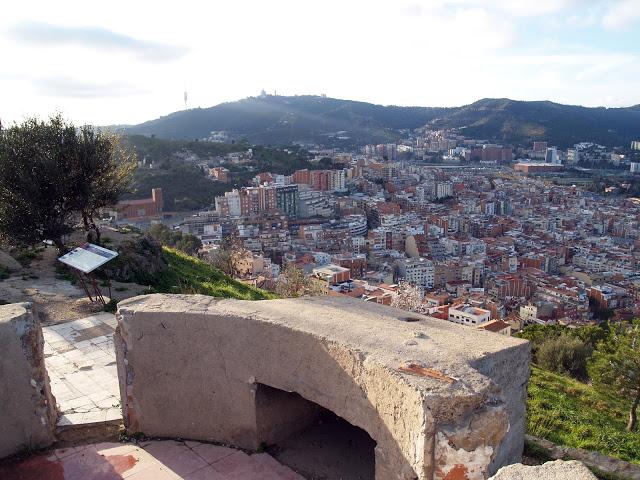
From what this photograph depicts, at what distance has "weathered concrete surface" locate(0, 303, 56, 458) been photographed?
3.88 m

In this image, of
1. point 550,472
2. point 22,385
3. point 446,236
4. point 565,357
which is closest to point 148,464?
point 22,385

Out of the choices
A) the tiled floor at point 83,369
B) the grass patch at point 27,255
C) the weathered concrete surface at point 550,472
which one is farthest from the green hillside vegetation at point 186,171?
the weathered concrete surface at point 550,472

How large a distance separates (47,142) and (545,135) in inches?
5267

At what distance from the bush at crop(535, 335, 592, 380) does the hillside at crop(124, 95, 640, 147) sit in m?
106

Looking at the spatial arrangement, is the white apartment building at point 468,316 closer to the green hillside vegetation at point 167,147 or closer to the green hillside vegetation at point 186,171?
the green hillside vegetation at point 186,171

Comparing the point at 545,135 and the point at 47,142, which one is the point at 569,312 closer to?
the point at 47,142

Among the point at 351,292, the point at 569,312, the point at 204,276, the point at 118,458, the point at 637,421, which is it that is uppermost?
the point at 118,458

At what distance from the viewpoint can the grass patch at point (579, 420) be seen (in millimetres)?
6152

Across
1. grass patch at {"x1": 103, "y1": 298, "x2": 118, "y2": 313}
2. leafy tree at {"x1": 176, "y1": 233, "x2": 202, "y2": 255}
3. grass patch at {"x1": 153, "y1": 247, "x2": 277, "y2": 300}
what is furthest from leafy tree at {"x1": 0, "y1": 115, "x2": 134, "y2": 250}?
leafy tree at {"x1": 176, "y1": 233, "x2": 202, "y2": 255}

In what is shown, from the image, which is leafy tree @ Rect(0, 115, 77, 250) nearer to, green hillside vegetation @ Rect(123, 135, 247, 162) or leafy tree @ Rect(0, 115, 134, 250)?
leafy tree @ Rect(0, 115, 134, 250)

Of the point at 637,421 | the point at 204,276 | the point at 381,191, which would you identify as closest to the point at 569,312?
the point at 637,421

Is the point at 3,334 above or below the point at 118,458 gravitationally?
above

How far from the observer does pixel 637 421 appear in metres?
9.45

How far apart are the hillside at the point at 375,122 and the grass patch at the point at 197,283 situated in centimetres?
10578
